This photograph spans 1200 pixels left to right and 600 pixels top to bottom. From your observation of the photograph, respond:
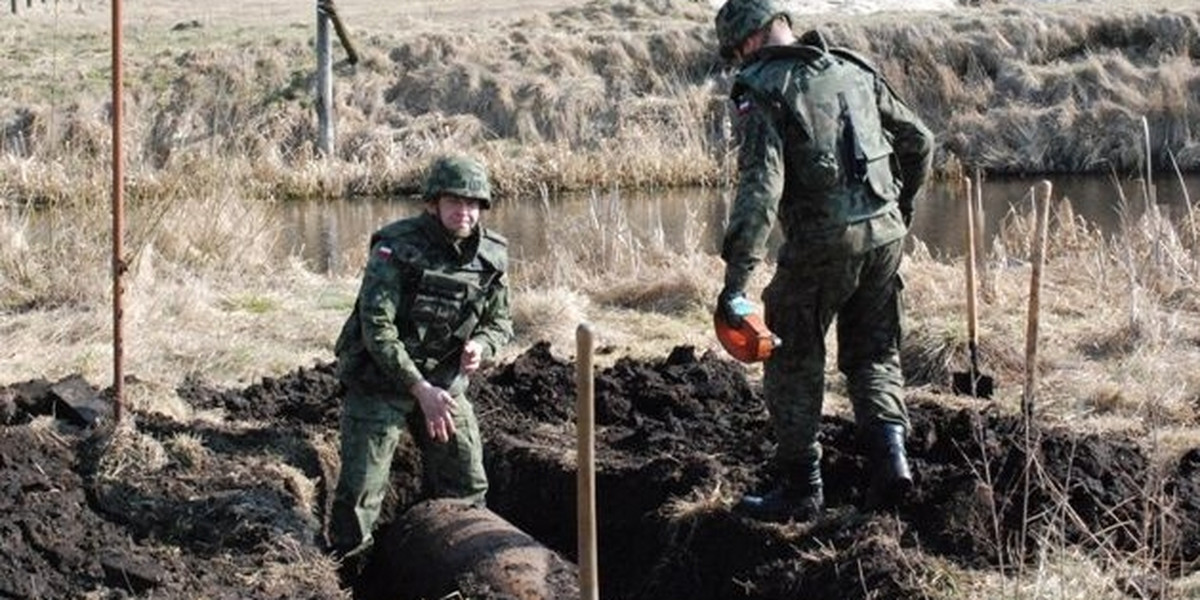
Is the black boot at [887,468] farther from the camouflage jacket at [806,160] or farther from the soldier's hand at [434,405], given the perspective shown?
the soldier's hand at [434,405]

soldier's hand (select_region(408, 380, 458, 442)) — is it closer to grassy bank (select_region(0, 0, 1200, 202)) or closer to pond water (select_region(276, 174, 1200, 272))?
pond water (select_region(276, 174, 1200, 272))

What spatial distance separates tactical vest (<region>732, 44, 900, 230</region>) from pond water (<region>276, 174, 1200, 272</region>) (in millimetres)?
9619

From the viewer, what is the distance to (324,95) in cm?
2692

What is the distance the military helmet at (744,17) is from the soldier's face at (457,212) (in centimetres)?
122

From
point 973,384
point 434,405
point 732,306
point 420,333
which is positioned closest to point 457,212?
point 420,333

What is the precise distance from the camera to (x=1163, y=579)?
4859 millimetres

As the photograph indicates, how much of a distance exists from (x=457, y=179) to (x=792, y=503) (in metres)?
1.77

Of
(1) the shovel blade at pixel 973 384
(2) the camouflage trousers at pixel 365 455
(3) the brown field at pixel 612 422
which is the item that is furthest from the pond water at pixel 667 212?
(2) the camouflage trousers at pixel 365 455

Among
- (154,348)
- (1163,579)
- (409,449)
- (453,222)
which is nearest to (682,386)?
(409,449)

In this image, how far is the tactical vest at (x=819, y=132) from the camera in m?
6.22

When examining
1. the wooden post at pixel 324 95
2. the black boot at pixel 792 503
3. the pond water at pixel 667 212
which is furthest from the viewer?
the wooden post at pixel 324 95

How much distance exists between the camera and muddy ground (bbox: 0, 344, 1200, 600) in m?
6.14

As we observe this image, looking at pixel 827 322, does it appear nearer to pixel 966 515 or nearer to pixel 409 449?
pixel 966 515

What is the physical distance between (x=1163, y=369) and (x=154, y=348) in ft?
17.6
